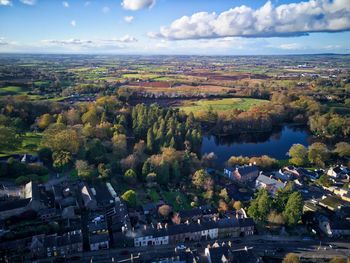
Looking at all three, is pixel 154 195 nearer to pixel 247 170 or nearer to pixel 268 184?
pixel 247 170

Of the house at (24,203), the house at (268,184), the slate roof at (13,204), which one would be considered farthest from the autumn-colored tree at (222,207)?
the slate roof at (13,204)

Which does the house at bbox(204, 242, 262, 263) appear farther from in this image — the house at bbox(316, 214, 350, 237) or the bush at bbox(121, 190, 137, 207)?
the bush at bbox(121, 190, 137, 207)

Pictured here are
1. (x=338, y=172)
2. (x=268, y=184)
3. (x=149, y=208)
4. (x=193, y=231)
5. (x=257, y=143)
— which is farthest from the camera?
(x=257, y=143)

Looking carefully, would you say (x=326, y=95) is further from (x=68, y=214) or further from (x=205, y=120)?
(x=68, y=214)

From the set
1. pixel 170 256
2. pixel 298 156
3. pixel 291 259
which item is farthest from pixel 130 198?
pixel 298 156

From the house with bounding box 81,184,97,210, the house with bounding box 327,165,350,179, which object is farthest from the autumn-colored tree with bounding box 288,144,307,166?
the house with bounding box 81,184,97,210
